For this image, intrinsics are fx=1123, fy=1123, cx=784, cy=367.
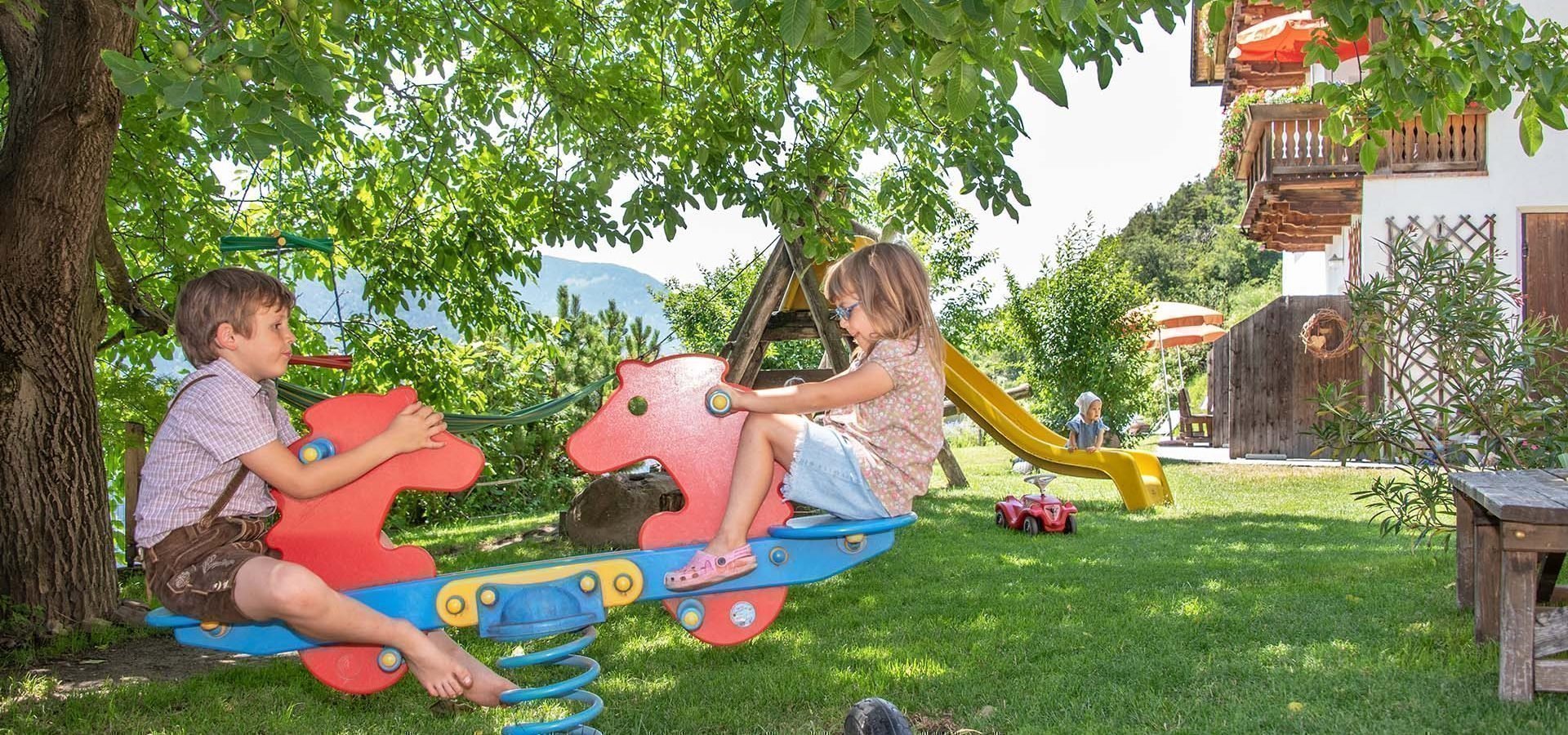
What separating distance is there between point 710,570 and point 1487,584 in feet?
9.45

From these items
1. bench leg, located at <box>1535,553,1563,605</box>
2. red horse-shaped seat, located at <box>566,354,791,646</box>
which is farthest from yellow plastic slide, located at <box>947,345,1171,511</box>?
red horse-shaped seat, located at <box>566,354,791,646</box>

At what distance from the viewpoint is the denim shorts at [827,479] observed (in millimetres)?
3211

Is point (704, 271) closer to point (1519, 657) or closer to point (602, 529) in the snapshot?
point (602, 529)

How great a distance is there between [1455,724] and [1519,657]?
1.43ft

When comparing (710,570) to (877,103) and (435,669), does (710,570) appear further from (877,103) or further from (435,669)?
(877,103)

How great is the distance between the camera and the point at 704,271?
77.5 feet

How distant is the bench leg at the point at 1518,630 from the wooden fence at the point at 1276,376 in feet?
41.3

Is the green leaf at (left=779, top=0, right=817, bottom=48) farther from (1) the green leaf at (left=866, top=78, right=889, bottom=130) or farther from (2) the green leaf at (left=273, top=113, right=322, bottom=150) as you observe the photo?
(2) the green leaf at (left=273, top=113, right=322, bottom=150)

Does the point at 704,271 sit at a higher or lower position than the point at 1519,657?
higher

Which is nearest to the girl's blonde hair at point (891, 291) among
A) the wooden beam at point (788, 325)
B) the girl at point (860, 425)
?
the girl at point (860, 425)

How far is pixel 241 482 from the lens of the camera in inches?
120

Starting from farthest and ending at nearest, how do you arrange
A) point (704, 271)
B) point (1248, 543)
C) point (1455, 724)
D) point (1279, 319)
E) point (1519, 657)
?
1. point (704, 271)
2. point (1279, 319)
3. point (1248, 543)
4. point (1519, 657)
5. point (1455, 724)

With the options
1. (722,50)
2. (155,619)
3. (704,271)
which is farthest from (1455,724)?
(704,271)

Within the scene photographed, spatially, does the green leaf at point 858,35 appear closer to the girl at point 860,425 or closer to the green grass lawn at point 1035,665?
the girl at point 860,425
